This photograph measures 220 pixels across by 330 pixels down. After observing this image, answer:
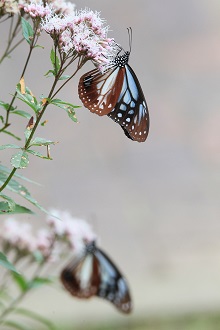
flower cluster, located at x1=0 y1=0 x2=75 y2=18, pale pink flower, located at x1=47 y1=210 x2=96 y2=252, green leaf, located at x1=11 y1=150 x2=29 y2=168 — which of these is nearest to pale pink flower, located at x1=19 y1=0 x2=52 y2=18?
flower cluster, located at x1=0 y1=0 x2=75 y2=18

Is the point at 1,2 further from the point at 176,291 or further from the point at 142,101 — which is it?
the point at 176,291

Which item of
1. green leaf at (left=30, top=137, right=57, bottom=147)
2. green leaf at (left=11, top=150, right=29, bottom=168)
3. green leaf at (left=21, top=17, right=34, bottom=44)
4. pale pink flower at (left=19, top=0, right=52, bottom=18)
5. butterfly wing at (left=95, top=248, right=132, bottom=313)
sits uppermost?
pale pink flower at (left=19, top=0, right=52, bottom=18)

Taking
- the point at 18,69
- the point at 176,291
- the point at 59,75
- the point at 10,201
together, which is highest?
the point at 18,69

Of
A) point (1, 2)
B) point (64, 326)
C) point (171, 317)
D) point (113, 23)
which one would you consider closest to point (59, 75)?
point (1, 2)

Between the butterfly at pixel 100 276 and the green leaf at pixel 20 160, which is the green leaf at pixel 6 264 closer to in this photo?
the green leaf at pixel 20 160

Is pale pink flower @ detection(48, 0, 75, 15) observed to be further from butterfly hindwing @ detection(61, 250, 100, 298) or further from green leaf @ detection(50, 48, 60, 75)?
butterfly hindwing @ detection(61, 250, 100, 298)

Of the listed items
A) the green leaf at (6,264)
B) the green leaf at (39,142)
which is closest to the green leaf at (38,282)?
the green leaf at (6,264)

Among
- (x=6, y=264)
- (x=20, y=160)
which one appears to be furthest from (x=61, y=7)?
(x=6, y=264)
